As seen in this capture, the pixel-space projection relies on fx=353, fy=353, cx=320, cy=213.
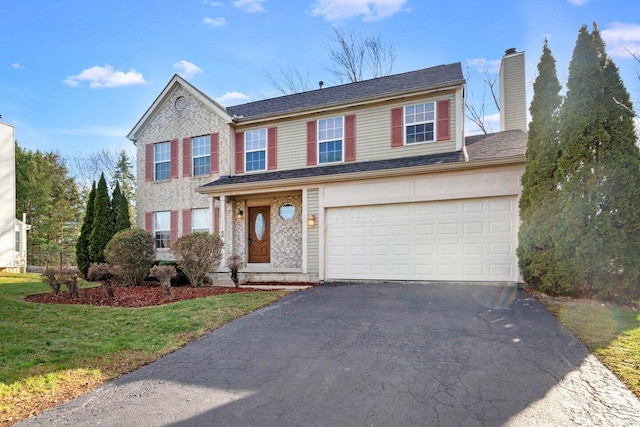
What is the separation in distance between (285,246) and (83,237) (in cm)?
842

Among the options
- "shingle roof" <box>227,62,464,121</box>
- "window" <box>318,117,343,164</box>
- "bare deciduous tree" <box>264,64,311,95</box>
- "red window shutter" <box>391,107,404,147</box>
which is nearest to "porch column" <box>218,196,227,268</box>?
"shingle roof" <box>227,62,464,121</box>

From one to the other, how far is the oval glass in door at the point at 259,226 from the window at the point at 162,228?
4057mm

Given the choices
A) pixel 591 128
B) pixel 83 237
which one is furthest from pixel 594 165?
pixel 83 237

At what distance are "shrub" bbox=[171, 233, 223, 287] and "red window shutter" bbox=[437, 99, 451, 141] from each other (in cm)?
703

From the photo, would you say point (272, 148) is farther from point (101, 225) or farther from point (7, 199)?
point (7, 199)

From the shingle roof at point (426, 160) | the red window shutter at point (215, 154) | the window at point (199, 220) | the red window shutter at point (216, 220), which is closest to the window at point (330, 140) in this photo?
the shingle roof at point (426, 160)

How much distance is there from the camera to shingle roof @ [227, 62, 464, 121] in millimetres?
10744

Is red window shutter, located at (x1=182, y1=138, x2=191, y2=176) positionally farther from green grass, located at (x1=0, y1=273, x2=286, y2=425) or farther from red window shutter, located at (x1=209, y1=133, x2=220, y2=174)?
green grass, located at (x1=0, y1=273, x2=286, y2=425)

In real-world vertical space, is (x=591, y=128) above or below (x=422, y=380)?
above

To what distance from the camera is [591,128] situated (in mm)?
6375

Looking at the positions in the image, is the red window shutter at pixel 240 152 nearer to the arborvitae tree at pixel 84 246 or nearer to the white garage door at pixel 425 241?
the white garage door at pixel 425 241

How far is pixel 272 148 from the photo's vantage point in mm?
12391

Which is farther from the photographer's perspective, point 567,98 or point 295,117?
point 295,117

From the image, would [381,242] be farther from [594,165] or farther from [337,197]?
[594,165]
